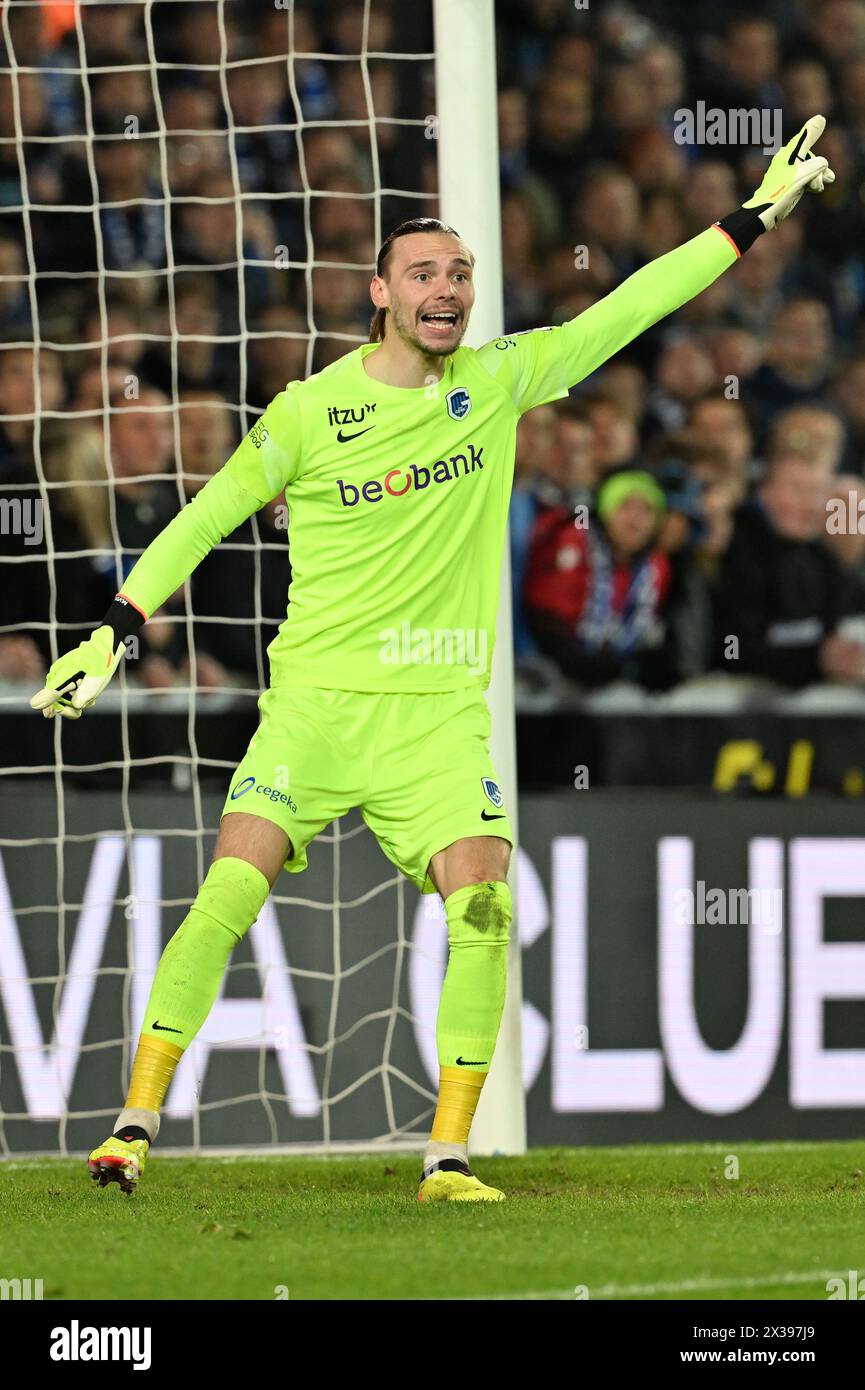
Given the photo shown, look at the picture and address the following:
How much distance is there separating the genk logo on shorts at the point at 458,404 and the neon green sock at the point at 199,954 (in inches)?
41.0

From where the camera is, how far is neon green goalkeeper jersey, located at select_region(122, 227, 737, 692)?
434cm

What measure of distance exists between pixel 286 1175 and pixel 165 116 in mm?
4139

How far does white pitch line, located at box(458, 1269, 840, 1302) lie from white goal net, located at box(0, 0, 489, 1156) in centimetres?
264

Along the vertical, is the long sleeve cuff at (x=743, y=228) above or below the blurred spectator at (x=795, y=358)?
below

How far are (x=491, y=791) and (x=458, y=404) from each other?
0.82m

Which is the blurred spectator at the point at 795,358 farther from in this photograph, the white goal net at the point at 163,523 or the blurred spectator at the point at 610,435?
the white goal net at the point at 163,523

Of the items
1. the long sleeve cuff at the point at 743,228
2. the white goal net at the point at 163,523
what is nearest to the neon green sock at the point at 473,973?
the long sleeve cuff at the point at 743,228

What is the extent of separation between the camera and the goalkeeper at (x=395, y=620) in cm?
414

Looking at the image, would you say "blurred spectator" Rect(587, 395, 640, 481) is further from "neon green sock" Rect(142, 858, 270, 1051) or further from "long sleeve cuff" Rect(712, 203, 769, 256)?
"neon green sock" Rect(142, 858, 270, 1051)

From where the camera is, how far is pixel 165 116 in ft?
24.5

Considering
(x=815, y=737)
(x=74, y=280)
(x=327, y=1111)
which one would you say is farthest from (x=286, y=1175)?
(x=74, y=280)

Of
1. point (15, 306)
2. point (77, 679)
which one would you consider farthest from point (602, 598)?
point (77, 679)

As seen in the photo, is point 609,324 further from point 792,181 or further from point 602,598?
point 602,598
